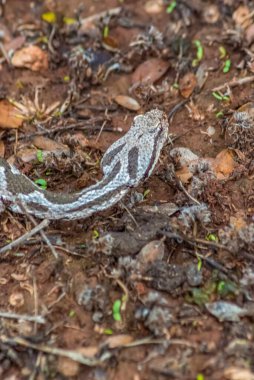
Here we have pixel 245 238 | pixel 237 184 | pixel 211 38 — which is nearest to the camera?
pixel 245 238

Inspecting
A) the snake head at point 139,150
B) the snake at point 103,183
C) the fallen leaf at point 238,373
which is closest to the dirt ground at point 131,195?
the fallen leaf at point 238,373

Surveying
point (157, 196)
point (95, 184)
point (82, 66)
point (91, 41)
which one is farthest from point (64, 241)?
point (91, 41)

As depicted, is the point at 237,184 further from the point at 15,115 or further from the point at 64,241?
the point at 15,115

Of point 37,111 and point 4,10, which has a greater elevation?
point 4,10

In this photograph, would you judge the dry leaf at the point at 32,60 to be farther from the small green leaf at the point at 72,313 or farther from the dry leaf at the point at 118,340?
the dry leaf at the point at 118,340

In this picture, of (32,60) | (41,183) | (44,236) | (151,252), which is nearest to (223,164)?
(151,252)

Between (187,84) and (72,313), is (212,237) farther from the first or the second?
(187,84)

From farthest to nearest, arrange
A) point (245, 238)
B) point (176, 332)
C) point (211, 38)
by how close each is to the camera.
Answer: point (211, 38), point (245, 238), point (176, 332)

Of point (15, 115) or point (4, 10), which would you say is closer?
point (15, 115)
